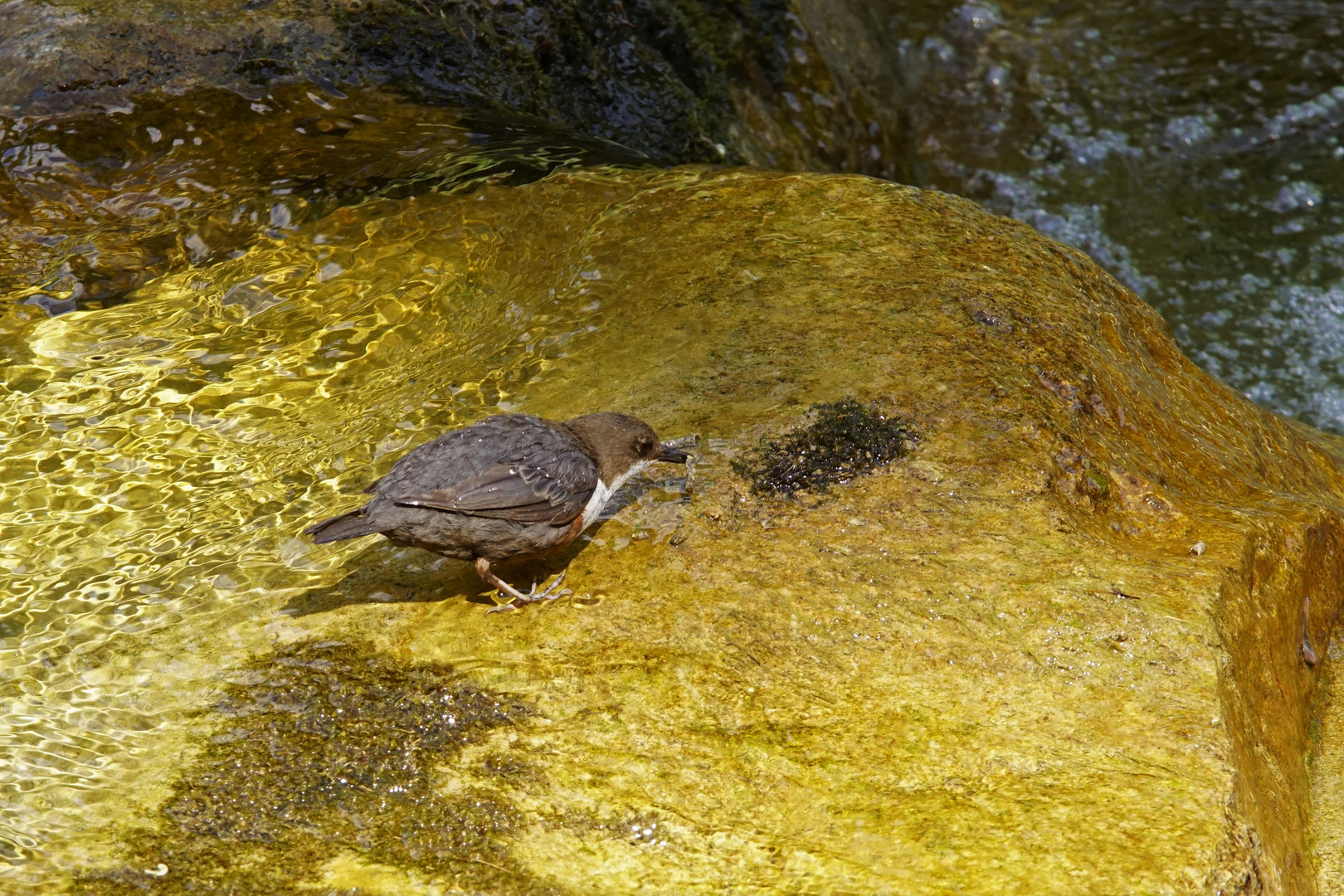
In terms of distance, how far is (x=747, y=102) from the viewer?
8.74 m

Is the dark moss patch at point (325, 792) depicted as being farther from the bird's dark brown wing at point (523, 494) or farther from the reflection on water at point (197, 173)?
the reflection on water at point (197, 173)

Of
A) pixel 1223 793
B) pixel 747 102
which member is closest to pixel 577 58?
pixel 747 102

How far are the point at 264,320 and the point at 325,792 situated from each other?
2.97 meters

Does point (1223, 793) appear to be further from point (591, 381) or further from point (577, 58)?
point (577, 58)

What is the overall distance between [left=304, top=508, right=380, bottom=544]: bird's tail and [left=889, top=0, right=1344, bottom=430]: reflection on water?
6.68 meters

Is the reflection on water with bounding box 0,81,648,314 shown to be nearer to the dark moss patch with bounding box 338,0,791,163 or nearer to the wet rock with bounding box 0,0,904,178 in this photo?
the wet rock with bounding box 0,0,904,178

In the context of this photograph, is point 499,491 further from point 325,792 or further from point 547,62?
point 547,62

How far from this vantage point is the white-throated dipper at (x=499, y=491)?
3662 millimetres

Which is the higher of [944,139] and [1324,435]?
[944,139]

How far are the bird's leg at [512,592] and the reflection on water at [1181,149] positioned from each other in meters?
6.16

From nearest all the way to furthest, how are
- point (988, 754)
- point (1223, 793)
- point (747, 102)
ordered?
point (1223, 793), point (988, 754), point (747, 102)

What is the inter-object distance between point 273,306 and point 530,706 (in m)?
3.00

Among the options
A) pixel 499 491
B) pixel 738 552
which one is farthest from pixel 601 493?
pixel 738 552

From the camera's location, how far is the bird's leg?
375 centimetres
